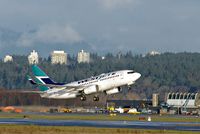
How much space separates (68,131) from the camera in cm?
10156

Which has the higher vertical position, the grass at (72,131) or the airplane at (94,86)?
the airplane at (94,86)

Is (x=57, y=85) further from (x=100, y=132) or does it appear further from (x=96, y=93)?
(x=100, y=132)

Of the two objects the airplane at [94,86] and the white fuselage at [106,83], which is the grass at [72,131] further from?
the white fuselage at [106,83]

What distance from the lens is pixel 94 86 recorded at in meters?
157

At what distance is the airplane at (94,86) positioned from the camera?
154062mm

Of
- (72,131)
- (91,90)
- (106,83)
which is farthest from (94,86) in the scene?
(72,131)

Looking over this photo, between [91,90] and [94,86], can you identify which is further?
[91,90]

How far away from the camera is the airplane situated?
15406 centimetres

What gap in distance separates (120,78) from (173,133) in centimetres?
5346

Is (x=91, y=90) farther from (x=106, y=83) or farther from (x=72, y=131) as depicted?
(x=72, y=131)

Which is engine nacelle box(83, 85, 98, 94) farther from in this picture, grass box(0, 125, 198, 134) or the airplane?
grass box(0, 125, 198, 134)

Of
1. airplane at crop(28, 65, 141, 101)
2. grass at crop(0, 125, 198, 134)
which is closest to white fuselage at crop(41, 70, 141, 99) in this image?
airplane at crop(28, 65, 141, 101)

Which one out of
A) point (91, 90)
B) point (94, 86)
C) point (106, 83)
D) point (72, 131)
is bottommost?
point (72, 131)

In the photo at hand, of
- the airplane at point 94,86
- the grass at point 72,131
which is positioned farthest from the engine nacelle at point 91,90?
the grass at point 72,131
